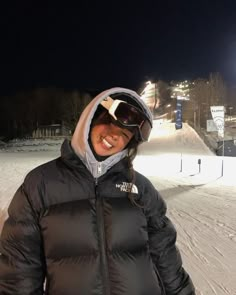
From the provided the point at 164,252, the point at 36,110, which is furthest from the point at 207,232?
the point at 36,110

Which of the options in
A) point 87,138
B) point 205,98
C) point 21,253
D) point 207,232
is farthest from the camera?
point 205,98

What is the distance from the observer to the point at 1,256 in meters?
2.11

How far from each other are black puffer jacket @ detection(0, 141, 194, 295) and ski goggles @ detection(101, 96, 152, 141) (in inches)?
10.1

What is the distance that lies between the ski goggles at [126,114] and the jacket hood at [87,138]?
0.04 metres

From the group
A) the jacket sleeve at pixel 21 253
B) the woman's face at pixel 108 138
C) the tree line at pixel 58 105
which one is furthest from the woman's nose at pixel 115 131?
the tree line at pixel 58 105

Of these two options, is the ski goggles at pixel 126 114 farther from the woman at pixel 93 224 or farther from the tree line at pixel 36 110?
the tree line at pixel 36 110

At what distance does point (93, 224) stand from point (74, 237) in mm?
106

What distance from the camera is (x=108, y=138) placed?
2.28m

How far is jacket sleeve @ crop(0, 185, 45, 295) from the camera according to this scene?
2033 millimetres

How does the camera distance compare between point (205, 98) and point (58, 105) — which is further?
point (58, 105)

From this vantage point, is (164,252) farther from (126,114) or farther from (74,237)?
(126,114)

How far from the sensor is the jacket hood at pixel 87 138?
2168 mm

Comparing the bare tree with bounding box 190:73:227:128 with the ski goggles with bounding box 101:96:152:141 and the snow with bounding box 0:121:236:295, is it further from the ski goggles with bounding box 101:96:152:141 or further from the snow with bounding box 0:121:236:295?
the ski goggles with bounding box 101:96:152:141

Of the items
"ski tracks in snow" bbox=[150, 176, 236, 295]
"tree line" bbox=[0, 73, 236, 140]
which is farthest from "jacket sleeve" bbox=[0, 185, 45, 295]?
"tree line" bbox=[0, 73, 236, 140]
